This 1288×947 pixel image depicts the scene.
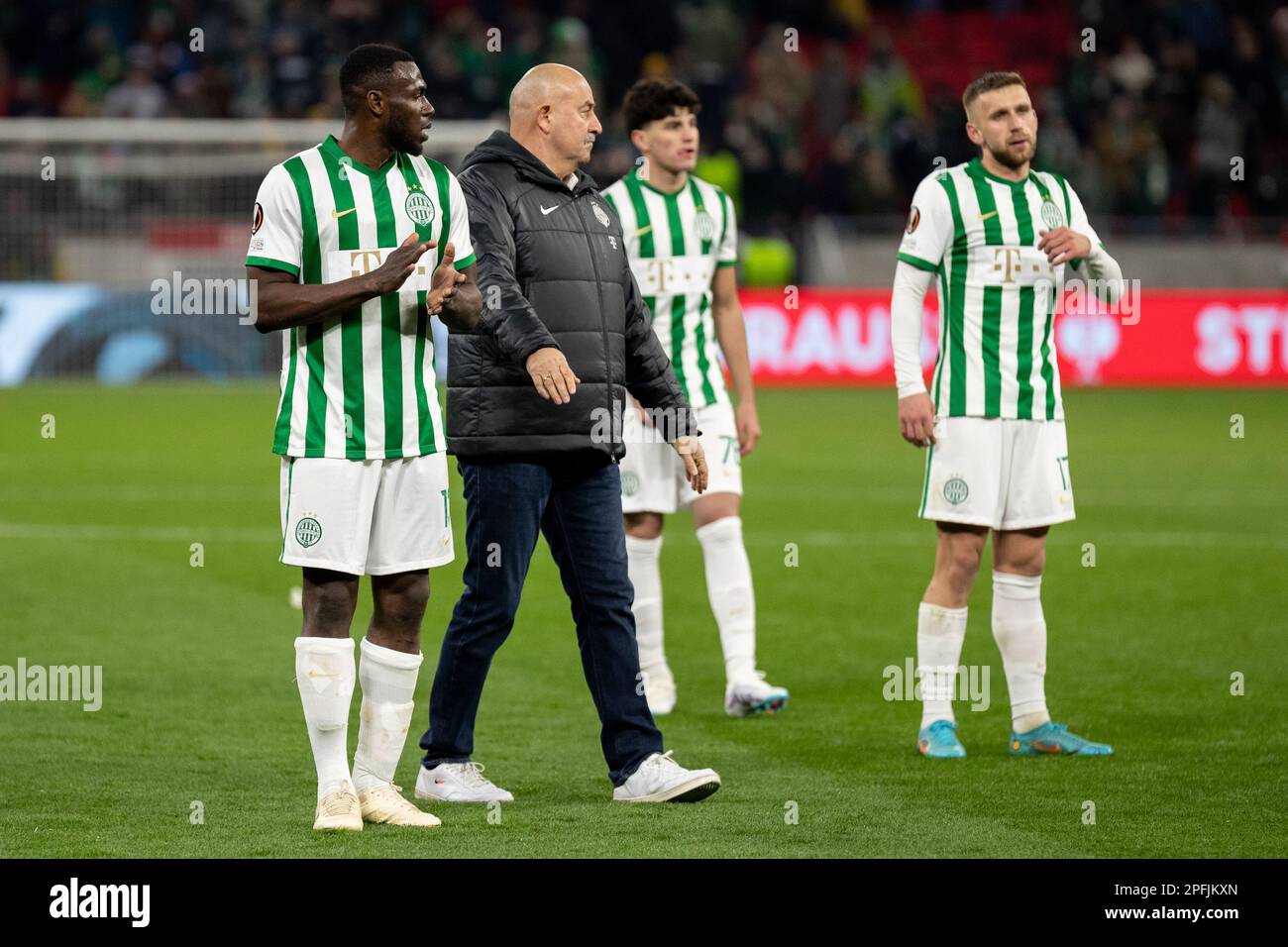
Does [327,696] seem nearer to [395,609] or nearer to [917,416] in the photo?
[395,609]

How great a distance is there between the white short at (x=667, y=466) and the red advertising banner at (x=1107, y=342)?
14600 millimetres

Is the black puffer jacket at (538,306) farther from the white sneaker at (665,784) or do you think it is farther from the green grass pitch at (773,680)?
the green grass pitch at (773,680)

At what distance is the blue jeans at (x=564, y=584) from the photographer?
5.70 m

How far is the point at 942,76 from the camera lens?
95.3ft

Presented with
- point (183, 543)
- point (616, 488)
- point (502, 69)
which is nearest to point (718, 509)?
point (616, 488)

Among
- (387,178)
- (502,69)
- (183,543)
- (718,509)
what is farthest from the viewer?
(502,69)

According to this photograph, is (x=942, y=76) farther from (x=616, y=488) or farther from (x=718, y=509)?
(x=616, y=488)

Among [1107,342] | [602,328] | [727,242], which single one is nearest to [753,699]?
[727,242]

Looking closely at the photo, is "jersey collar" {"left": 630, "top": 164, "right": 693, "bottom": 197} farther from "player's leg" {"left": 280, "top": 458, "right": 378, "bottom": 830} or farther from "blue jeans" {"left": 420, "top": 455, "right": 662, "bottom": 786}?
"player's leg" {"left": 280, "top": 458, "right": 378, "bottom": 830}

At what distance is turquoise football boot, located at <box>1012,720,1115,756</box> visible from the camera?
21.2ft

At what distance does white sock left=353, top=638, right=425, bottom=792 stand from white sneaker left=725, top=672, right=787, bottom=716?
6.65 ft
